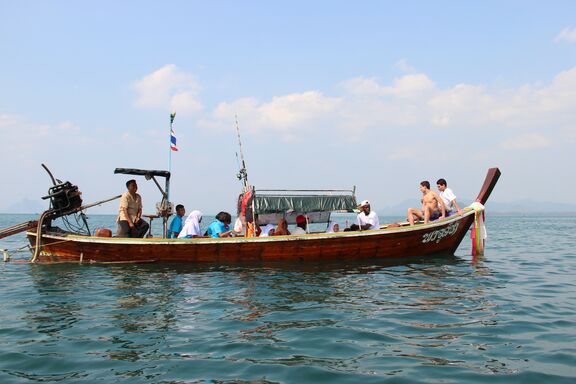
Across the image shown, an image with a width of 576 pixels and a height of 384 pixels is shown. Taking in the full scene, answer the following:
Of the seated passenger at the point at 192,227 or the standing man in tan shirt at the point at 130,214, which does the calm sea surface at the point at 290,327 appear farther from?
the seated passenger at the point at 192,227

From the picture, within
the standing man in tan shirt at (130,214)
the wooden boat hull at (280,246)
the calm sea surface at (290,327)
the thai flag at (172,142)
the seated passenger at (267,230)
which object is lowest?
the calm sea surface at (290,327)

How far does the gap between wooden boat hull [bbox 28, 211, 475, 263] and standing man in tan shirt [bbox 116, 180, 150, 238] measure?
1.45ft

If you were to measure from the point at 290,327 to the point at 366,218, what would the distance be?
24.5ft

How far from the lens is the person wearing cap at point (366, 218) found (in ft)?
46.6

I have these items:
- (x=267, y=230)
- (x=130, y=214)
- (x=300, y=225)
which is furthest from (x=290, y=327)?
(x=130, y=214)

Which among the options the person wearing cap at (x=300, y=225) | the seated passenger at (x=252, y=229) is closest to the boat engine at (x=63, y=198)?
the seated passenger at (x=252, y=229)

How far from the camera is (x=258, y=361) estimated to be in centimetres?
574

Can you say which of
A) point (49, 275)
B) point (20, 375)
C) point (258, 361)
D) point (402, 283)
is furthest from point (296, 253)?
point (20, 375)

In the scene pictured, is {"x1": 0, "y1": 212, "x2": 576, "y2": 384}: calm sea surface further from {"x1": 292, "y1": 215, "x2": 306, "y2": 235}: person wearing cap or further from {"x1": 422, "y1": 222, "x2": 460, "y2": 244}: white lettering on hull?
{"x1": 292, "y1": 215, "x2": 306, "y2": 235}: person wearing cap

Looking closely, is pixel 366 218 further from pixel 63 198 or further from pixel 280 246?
pixel 63 198

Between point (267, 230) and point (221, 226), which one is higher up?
point (221, 226)

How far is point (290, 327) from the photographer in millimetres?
7215

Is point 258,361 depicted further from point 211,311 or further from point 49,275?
point 49,275

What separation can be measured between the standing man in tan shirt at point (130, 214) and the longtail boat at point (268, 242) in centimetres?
44
